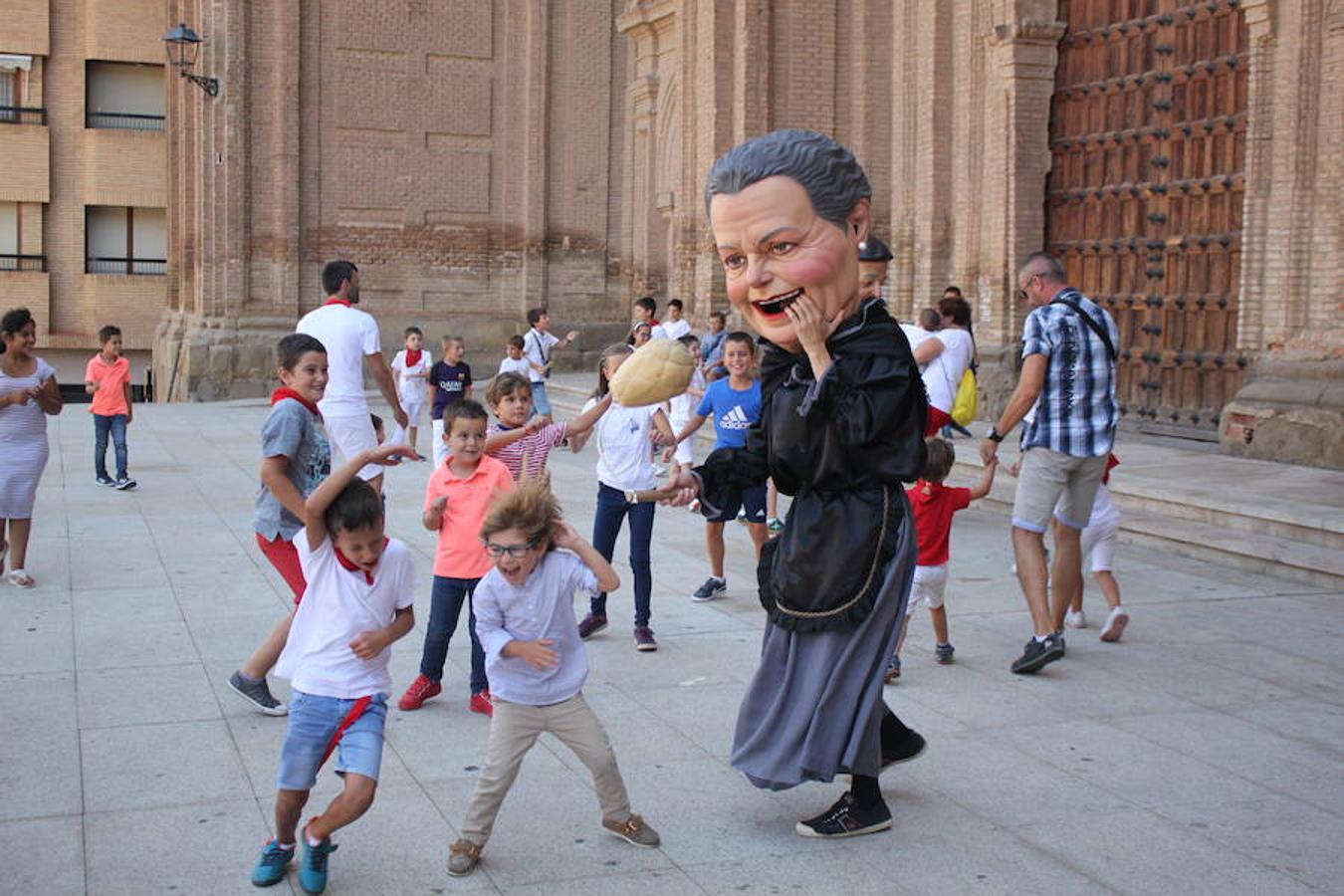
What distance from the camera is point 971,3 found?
661 inches

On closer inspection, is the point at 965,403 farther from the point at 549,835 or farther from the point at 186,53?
the point at 186,53

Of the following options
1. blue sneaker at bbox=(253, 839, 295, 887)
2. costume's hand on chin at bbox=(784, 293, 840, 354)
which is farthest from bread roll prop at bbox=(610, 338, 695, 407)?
blue sneaker at bbox=(253, 839, 295, 887)

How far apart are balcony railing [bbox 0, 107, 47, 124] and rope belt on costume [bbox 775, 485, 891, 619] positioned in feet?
124

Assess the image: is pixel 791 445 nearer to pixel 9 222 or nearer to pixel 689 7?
pixel 689 7

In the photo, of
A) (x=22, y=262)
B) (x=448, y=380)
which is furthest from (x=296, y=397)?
(x=22, y=262)

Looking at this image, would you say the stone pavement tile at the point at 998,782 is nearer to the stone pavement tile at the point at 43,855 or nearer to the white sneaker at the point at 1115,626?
the white sneaker at the point at 1115,626

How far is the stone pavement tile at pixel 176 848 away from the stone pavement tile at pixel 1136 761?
2782 millimetres

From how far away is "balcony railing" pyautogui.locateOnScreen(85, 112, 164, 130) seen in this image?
39.7m

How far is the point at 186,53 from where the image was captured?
2717cm

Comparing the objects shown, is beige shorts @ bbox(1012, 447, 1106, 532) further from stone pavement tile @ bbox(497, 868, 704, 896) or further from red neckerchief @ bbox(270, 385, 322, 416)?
stone pavement tile @ bbox(497, 868, 704, 896)

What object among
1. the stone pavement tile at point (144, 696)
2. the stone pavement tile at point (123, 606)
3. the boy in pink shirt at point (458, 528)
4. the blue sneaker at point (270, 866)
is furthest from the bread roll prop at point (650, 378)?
the stone pavement tile at point (123, 606)

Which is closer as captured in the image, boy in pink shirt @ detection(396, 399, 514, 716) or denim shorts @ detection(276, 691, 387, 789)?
denim shorts @ detection(276, 691, 387, 789)

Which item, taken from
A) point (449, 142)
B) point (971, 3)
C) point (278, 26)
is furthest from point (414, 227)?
point (971, 3)

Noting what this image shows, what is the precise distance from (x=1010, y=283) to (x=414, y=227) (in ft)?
48.6
